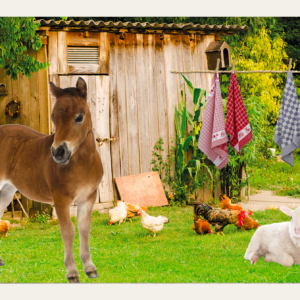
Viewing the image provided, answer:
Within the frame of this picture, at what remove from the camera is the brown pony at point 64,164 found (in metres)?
2.70

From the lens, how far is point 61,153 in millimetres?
2627

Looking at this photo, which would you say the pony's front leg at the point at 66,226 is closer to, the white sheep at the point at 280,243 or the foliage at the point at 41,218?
the white sheep at the point at 280,243

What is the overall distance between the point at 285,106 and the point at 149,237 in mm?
1947

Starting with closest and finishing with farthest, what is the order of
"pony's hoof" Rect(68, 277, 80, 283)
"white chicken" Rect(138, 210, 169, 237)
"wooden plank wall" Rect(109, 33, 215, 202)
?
1. "pony's hoof" Rect(68, 277, 80, 283)
2. "white chicken" Rect(138, 210, 169, 237)
3. "wooden plank wall" Rect(109, 33, 215, 202)

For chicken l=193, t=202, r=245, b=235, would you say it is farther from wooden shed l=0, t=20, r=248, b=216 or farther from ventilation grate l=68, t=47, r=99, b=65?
ventilation grate l=68, t=47, r=99, b=65

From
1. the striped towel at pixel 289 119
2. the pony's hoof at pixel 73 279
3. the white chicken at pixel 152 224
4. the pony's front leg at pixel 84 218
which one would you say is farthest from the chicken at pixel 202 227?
the pony's hoof at pixel 73 279

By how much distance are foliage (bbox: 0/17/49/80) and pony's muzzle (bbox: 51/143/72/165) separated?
2136mm

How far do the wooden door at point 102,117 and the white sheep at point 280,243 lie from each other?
2712 millimetres

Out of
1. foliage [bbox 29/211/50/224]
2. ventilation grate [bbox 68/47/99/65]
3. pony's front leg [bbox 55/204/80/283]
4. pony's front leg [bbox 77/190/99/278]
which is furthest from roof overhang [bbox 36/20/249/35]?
pony's front leg [bbox 55/204/80/283]

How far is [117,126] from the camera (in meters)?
5.86

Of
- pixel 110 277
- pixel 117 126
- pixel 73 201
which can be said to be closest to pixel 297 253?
pixel 110 277

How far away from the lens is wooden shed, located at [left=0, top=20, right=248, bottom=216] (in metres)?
5.43

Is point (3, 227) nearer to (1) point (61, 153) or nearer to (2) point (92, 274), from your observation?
(2) point (92, 274)

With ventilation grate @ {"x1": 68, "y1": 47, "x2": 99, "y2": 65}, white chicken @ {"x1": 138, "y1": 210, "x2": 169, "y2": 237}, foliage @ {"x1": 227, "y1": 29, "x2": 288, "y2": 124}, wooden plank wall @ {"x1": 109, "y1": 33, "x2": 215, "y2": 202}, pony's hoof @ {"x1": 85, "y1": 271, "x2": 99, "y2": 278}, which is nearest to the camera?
pony's hoof @ {"x1": 85, "y1": 271, "x2": 99, "y2": 278}
